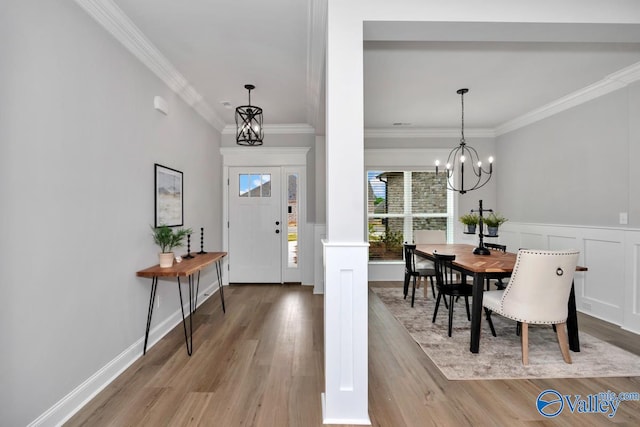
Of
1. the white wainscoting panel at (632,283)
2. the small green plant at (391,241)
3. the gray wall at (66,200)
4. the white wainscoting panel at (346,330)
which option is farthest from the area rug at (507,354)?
the gray wall at (66,200)

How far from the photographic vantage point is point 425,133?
5.40 meters

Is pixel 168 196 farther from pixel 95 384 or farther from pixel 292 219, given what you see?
pixel 292 219

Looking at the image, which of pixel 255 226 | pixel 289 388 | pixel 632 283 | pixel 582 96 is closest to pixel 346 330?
pixel 289 388

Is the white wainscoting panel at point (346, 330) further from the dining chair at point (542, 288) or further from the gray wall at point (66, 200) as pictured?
the gray wall at point (66, 200)

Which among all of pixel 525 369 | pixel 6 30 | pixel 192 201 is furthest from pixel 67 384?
pixel 525 369

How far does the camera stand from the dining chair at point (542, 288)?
2.37 meters

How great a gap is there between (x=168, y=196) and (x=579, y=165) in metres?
4.68

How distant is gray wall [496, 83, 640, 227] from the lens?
10.8ft

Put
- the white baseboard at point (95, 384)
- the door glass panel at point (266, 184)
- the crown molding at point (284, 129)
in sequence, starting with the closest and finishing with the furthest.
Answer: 1. the white baseboard at point (95, 384)
2. the crown molding at point (284, 129)
3. the door glass panel at point (266, 184)

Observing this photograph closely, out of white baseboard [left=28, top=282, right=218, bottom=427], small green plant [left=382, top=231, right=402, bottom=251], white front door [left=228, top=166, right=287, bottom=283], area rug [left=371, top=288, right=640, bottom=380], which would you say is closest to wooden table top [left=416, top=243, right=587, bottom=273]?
area rug [left=371, top=288, right=640, bottom=380]

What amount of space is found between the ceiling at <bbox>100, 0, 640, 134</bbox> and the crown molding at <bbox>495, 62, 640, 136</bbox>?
0.05ft

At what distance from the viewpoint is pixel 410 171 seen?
5477 mm

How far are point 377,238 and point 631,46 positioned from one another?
374 cm

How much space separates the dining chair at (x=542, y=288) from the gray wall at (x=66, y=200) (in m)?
3.01
